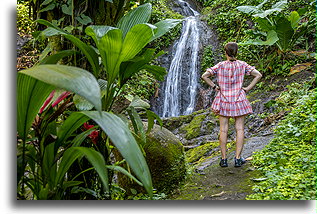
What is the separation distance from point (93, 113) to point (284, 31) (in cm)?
378

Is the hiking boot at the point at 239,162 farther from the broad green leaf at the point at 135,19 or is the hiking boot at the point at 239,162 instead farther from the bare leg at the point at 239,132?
the broad green leaf at the point at 135,19

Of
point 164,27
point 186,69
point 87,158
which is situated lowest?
point 87,158

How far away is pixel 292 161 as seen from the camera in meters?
1.75

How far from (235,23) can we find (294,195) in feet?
15.0

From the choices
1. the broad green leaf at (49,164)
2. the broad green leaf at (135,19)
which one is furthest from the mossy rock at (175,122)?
the broad green leaf at (49,164)

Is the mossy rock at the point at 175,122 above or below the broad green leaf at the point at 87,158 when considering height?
above

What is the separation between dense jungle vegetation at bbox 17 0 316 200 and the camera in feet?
3.01

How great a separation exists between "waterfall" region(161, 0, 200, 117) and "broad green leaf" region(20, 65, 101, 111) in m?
4.38

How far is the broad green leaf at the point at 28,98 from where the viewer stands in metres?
1.02

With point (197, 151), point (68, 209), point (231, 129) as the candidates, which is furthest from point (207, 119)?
point (68, 209)

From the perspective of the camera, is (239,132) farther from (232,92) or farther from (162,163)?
(162,163)

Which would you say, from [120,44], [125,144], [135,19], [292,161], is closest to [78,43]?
[120,44]

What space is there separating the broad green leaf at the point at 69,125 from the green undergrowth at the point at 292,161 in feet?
2.86

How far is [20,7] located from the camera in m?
1.78
